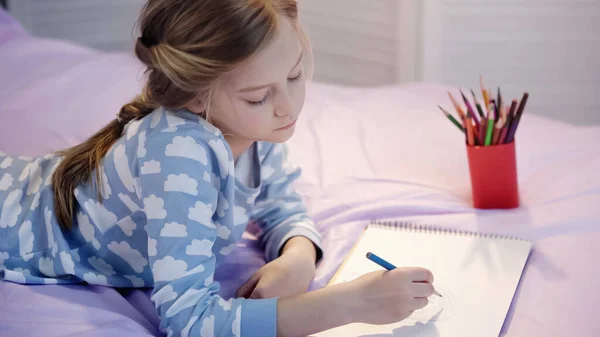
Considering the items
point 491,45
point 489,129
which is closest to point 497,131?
point 489,129

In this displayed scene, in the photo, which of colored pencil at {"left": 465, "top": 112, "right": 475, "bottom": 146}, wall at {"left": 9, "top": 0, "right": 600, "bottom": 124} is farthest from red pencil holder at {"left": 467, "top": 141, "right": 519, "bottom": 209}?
wall at {"left": 9, "top": 0, "right": 600, "bottom": 124}

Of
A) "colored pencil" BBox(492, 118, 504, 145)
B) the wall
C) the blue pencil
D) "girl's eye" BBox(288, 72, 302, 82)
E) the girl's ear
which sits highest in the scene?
"girl's eye" BBox(288, 72, 302, 82)

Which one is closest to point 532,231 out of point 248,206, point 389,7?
point 248,206

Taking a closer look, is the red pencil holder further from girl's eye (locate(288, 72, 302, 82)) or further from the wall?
the wall

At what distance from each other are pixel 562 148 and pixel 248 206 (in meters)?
0.57

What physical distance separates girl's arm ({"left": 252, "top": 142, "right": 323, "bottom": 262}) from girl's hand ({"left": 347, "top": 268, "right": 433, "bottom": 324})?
22cm

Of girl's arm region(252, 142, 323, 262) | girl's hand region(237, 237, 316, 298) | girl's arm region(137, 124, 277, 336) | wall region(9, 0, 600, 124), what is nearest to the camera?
girl's arm region(137, 124, 277, 336)

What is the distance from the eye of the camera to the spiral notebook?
88 cm

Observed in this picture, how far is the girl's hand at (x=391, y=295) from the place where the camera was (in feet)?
2.78

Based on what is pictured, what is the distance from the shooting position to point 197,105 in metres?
0.92

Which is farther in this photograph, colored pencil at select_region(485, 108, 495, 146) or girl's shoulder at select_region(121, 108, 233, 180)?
colored pencil at select_region(485, 108, 495, 146)

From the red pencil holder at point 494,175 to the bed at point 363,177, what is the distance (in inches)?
1.0

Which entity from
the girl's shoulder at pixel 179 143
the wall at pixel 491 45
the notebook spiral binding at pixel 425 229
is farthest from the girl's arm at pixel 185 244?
the wall at pixel 491 45

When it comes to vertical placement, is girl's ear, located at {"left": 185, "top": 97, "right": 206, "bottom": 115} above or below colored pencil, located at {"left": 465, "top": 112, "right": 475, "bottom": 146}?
above
